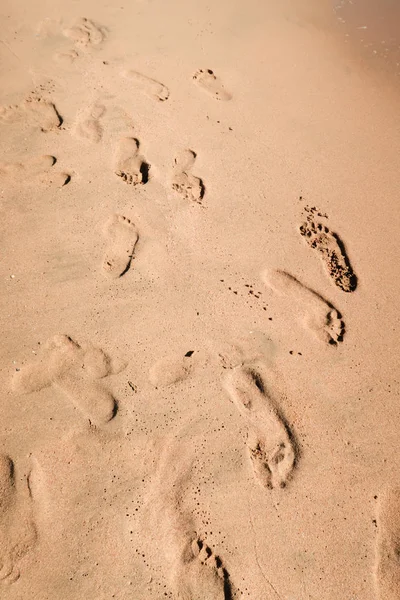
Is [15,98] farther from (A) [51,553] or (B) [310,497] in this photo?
(B) [310,497]

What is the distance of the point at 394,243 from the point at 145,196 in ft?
5.53

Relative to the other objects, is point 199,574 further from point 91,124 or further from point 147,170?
point 91,124

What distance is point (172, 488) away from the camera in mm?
1989

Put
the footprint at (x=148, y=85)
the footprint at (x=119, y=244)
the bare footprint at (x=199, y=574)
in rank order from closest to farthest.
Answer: the bare footprint at (x=199, y=574)
the footprint at (x=119, y=244)
the footprint at (x=148, y=85)

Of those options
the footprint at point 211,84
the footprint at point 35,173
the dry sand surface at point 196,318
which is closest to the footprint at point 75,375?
the dry sand surface at point 196,318

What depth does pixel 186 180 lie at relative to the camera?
9.71 ft

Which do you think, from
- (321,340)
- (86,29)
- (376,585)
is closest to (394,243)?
(321,340)

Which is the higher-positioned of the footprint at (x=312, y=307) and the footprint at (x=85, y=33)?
the footprint at (x=312, y=307)

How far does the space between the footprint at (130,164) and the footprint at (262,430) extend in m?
1.52

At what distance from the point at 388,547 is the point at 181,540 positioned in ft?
3.12

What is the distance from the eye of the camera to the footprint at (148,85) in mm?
3432

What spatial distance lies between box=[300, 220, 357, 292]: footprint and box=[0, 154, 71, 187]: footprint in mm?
1690

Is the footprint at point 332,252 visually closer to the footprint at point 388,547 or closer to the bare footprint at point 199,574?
the footprint at point 388,547

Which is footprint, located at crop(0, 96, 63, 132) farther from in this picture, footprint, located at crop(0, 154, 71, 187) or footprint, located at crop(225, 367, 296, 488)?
footprint, located at crop(225, 367, 296, 488)
